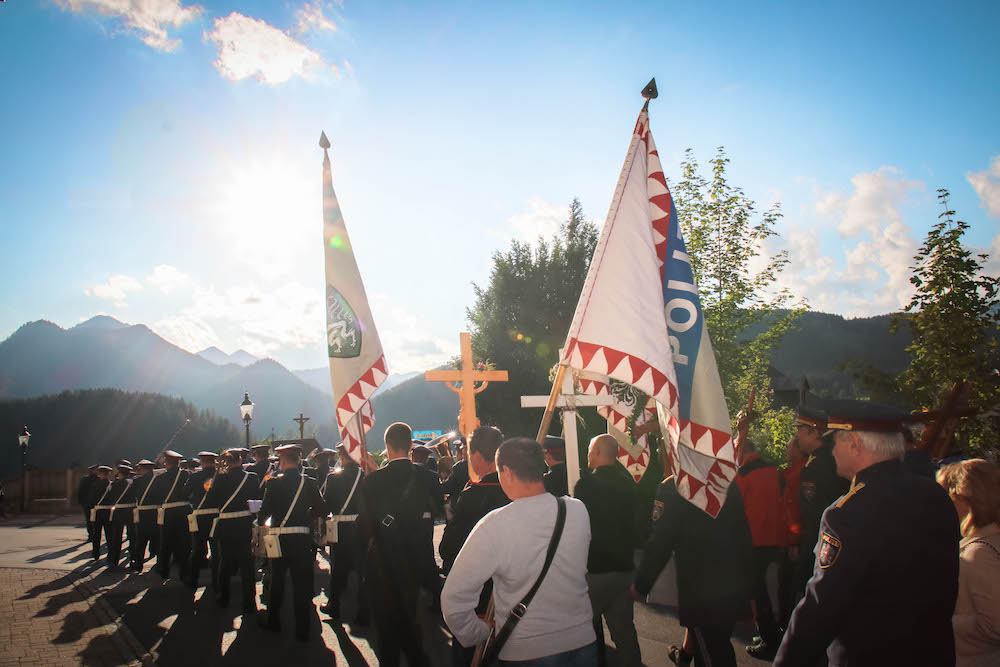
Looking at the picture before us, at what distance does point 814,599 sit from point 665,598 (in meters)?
2.78

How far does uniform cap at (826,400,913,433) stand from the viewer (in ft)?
8.02

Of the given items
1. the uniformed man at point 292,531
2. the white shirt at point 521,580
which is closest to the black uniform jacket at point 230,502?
the uniformed man at point 292,531

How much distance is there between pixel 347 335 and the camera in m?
5.67

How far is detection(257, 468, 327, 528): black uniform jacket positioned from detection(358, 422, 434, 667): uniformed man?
7.72 ft

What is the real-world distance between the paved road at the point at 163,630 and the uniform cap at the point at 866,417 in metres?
3.91

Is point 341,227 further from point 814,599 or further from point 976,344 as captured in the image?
point 976,344

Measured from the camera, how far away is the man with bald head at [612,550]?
413cm

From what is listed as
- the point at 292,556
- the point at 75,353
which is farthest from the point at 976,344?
the point at 75,353

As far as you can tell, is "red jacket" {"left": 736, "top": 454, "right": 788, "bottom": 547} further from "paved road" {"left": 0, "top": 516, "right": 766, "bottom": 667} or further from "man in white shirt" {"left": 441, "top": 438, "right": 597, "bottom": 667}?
"man in white shirt" {"left": 441, "top": 438, "right": 597, "bottom": 667}

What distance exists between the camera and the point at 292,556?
21.1 ft

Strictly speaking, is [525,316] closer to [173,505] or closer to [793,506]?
[173,505]

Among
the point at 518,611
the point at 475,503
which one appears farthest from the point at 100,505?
the point at 518,611

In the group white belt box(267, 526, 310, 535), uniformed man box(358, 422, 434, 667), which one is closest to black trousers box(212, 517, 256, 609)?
white belt box(267, 526, 310, 535)

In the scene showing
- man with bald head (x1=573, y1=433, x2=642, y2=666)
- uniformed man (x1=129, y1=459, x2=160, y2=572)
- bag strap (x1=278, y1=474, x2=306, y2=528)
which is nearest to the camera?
man with bald head (x1=573, y1=433, x2=642, y2=666)
